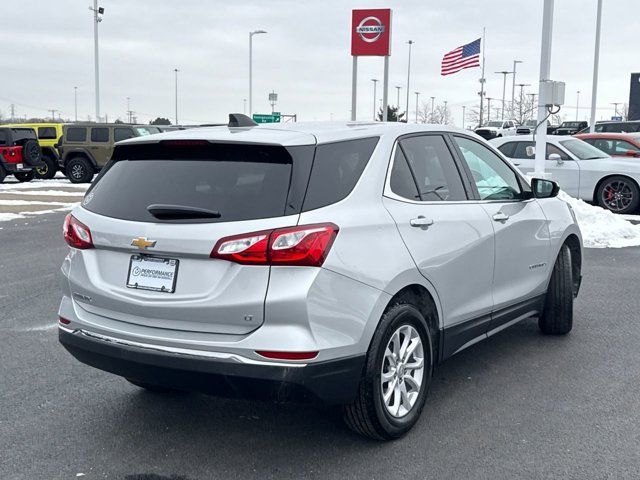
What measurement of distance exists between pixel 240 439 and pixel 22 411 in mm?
1381

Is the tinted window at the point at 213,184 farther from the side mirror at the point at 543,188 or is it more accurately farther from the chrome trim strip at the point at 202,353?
the side mirror at the point at 543,188

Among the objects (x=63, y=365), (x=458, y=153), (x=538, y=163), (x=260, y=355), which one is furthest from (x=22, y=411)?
(x=538, y=163)

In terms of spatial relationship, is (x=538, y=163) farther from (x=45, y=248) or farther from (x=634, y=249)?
(x=45, y=248)

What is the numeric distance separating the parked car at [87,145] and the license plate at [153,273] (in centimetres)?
2109

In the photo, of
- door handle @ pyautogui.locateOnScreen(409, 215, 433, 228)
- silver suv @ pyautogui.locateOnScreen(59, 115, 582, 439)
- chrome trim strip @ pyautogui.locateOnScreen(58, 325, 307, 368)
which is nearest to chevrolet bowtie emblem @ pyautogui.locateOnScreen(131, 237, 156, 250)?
silver suv @ pyautogui.locateOnScreen(59, 115, 582, 439)

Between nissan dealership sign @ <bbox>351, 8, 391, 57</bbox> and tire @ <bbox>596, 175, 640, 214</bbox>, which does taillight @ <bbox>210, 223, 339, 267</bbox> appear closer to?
tire @ <bbox>596, 175, 640, 214</bbox>

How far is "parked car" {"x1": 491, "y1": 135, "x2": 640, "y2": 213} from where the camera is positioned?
50.7ft

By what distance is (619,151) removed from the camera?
17141mm

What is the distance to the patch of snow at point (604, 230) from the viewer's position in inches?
444

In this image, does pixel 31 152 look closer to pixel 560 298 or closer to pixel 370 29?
pixel 370 29

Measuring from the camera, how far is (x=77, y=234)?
13.1 ft

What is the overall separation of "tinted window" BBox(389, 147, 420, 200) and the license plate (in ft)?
4.17

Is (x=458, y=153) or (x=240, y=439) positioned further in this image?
(x=458, y=153)

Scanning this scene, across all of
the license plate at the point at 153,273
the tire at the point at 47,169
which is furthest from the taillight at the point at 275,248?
the tire at the point at 47,169
